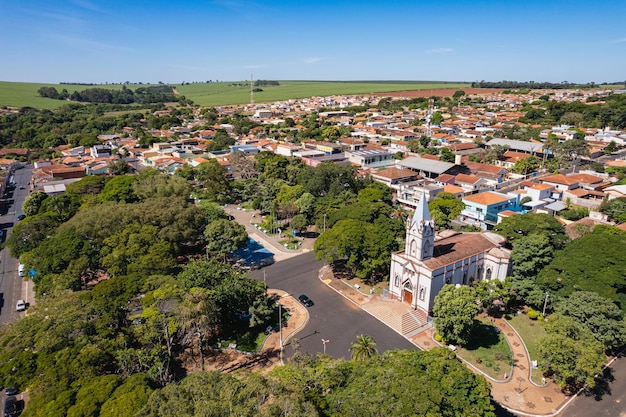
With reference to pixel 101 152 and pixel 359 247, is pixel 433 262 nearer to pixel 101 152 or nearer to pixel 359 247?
pixel 359 247

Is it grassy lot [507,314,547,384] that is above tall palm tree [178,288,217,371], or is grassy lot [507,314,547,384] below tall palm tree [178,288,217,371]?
below

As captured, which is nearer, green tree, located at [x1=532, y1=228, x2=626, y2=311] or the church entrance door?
green tree, located at [x1=532, y1=228, x2=626, y2=311]

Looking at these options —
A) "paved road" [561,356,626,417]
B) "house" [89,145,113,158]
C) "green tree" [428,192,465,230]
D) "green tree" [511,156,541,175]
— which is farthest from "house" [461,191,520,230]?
"house" [89,145,113,158]

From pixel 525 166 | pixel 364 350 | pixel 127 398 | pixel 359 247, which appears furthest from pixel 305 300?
pixel 525 166

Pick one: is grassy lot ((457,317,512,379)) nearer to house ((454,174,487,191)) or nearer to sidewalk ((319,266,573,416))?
sidewalk ((319,266,573,416))

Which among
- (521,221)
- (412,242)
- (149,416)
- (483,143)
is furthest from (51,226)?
(483,143)

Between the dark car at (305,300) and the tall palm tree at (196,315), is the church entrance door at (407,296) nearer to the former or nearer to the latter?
the dark car at (305,300)

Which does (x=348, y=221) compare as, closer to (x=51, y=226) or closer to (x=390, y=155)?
(x=51, y=226)
